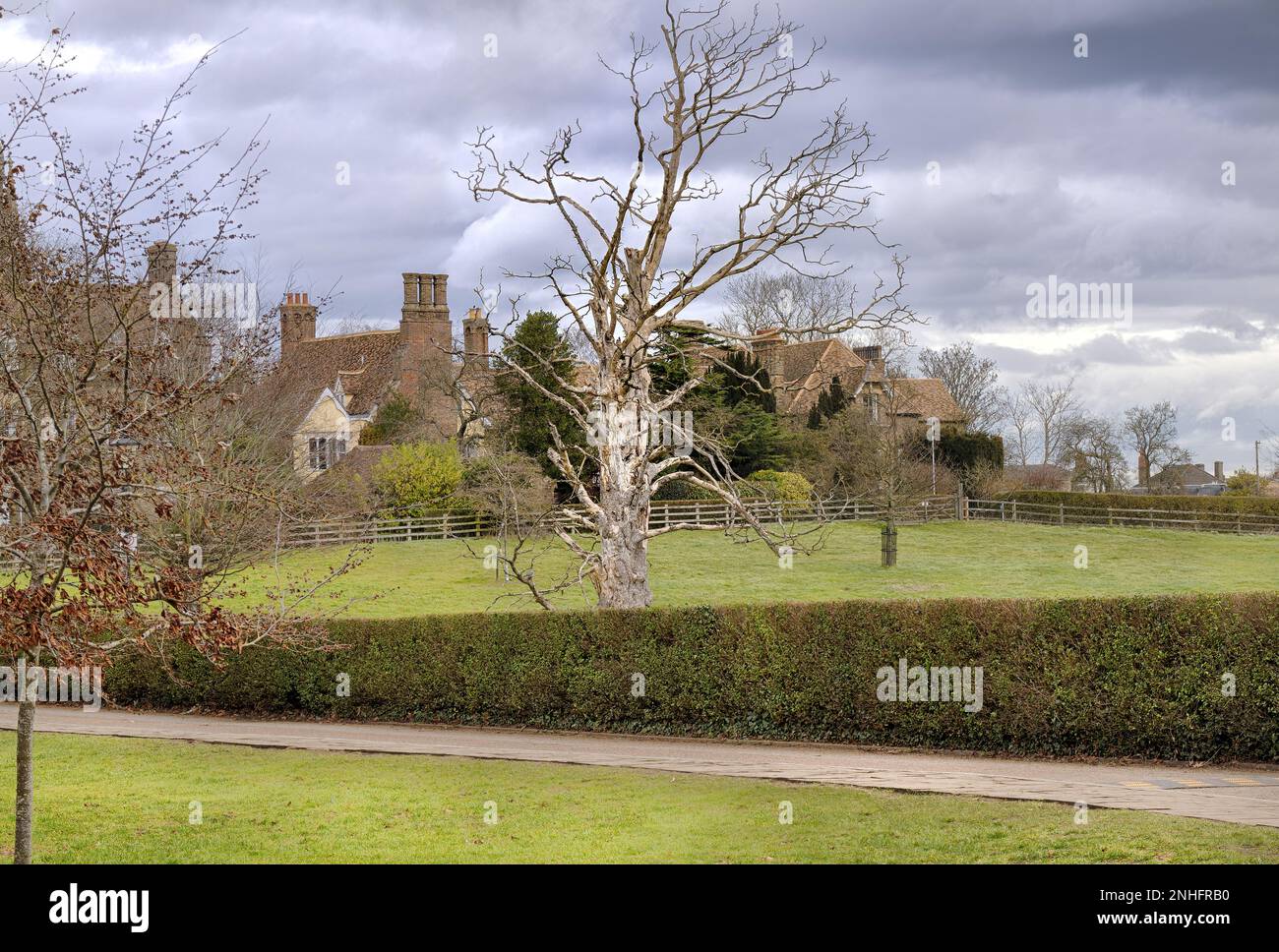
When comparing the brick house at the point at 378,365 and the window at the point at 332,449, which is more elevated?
the brick house at the point at 378,365

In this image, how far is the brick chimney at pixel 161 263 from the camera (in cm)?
1065

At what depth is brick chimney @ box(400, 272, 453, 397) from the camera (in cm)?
6575

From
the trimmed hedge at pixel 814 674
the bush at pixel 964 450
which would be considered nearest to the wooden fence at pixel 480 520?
the bush at pixel 964 450

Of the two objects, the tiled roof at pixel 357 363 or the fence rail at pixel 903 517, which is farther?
the tiled roof at pixel 357 363

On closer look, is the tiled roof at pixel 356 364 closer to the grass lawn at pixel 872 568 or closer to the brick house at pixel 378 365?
the brick house at pixel 378 365

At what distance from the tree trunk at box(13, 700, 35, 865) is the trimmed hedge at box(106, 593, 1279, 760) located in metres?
7.99

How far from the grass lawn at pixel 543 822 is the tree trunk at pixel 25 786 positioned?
152cm

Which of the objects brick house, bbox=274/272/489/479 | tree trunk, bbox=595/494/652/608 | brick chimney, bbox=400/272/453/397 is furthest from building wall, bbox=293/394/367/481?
tree trunk, bbox=595/494/652/608

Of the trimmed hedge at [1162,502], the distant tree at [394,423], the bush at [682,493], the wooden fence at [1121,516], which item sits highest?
the distant tree at [394,423]

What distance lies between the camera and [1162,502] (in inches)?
2270

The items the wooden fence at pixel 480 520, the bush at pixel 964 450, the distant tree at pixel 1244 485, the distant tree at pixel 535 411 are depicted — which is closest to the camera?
the wooden fence at pixel 480 520

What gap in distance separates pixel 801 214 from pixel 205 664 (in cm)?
1455

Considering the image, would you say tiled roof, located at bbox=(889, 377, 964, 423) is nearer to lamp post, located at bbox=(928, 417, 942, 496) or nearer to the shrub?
lamp post, located at bbox=(928, 417, 942, 496)
